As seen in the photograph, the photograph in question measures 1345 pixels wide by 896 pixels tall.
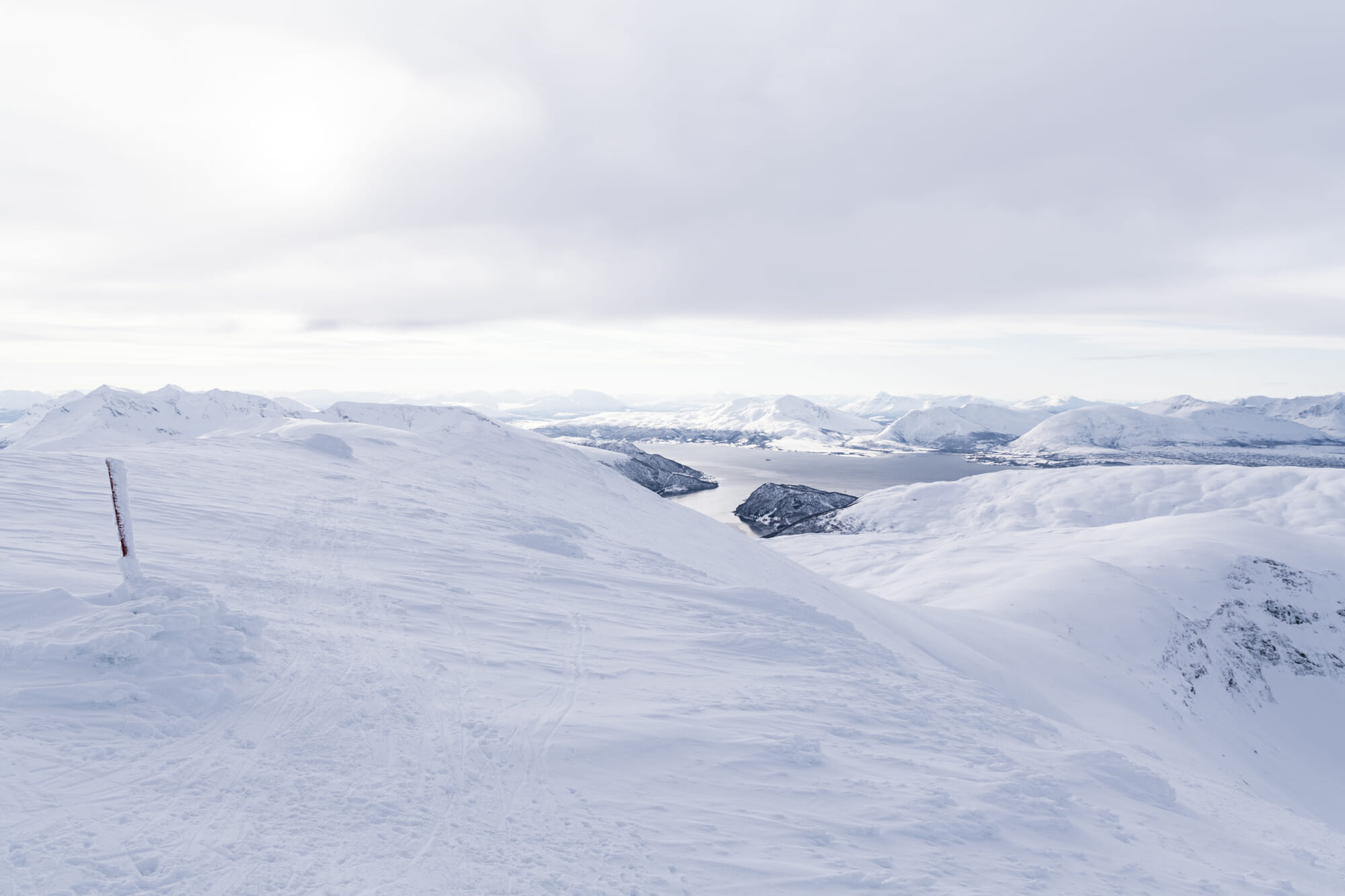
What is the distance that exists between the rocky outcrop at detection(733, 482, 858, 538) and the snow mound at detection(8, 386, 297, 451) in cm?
11262

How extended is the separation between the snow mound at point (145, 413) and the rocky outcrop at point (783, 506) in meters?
113

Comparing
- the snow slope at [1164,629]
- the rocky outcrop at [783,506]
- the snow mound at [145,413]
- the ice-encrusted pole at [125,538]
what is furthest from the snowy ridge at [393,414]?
the ice-encrusted pole at [125,538]

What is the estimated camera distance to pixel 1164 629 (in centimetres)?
3170

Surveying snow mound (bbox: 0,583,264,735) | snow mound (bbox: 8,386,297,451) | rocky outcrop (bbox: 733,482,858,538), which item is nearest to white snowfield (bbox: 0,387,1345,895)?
snow mound (bbox: 0,583,264,735)

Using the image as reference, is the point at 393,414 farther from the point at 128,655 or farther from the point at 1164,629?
the point at 128,655

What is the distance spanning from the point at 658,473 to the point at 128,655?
140m

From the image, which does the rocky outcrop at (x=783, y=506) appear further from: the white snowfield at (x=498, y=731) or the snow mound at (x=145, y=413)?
the snow mound at (x=145, y=413)

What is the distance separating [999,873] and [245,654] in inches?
386

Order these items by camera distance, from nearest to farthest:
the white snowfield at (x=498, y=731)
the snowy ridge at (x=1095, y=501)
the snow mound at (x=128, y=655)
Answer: the white snowfield at (x=498, y=731), the snow mound at (x=128, y=655), the snowy ridge at (x=1095, y=501)

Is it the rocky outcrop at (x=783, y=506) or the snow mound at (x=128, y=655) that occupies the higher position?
the snow mound at (x=128, y=655)

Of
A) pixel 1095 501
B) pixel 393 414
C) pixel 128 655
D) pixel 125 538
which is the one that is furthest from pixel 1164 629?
pixel 393 414

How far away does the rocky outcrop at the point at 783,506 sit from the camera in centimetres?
10238

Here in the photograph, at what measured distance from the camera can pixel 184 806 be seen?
5.59 metres

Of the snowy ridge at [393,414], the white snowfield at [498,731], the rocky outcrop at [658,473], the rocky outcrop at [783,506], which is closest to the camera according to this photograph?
the white snowfield at [498,731]
